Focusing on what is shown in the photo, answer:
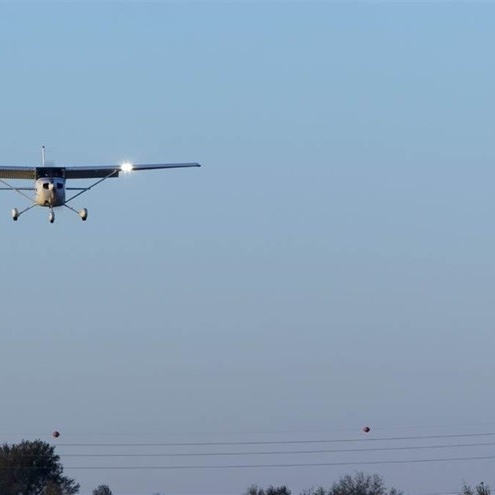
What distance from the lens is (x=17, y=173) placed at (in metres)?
83.6

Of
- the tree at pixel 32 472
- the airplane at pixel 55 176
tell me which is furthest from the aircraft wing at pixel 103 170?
the tree at pixel 32 472

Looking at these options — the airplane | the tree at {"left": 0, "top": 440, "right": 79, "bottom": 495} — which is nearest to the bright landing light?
the airplane

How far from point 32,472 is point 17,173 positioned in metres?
57.0

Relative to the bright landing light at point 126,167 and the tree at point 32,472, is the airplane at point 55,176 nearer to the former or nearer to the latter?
the bright landing light at point 126,167

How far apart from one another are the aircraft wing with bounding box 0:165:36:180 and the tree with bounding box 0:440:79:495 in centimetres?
4702

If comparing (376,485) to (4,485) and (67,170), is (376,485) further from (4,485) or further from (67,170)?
(67,170)

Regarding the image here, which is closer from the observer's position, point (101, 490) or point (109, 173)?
point (109, 173)

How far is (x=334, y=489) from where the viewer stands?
4813 inches

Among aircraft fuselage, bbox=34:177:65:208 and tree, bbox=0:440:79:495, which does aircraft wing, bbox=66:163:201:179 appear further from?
tree, bbox=0:440:79:495

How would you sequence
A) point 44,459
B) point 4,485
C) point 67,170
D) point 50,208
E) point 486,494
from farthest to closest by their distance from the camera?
point 44,459, point 4,485, point 486,494, point 67,170, point 50,208

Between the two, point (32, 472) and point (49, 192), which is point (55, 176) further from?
point (32, 472)

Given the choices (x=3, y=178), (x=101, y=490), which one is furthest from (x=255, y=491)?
(x=3, y=178)

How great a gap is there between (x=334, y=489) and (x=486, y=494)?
53.5 feet

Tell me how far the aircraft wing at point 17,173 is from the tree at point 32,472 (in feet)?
154
